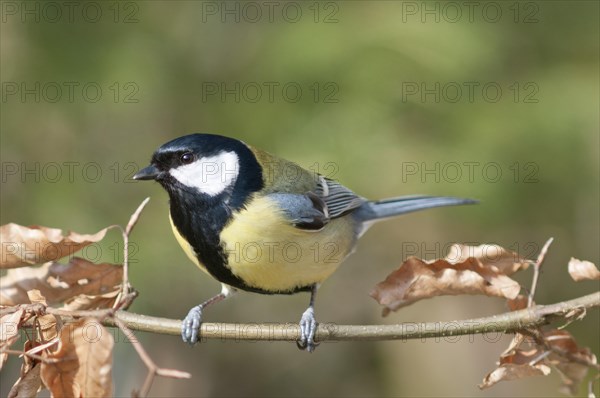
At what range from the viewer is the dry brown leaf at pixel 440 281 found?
1.96 meters

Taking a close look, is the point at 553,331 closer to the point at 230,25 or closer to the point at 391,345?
the point at 391,345

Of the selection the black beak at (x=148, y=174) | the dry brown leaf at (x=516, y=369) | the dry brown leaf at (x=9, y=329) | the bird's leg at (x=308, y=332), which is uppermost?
the black beak at (x=148, y=174)

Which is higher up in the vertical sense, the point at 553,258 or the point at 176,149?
the point at 176,149

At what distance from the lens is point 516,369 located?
75.0 inches

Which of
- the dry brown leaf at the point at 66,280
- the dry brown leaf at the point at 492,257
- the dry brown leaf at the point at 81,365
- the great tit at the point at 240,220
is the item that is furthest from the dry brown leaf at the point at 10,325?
the dry brown leaf at the point at 492,257

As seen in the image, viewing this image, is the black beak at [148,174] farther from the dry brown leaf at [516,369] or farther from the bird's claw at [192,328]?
the dry brown leaf at [516,369]

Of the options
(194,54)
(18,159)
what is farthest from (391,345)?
(18,159)

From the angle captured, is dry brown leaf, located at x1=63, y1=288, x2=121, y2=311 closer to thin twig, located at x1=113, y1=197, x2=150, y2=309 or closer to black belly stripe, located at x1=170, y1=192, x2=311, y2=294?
thin twig, located at x1=113, y1=197, x2=150, y2=309

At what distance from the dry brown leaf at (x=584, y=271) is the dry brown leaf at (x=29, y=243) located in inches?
48.4

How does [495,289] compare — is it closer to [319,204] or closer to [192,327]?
[192,327]

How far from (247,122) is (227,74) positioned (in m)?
0.43

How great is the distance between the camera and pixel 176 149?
250 cm

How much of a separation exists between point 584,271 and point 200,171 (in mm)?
1273

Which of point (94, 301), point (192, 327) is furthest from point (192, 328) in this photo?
point (94, 301)
